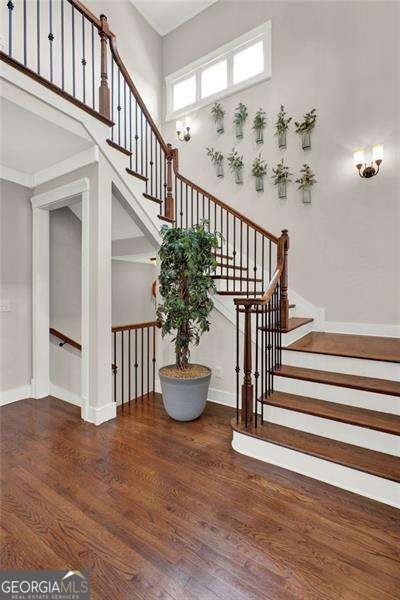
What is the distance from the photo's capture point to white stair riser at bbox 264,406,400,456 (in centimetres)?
209

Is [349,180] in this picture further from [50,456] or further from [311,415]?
[50,456]

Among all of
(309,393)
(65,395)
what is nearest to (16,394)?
(65,395)

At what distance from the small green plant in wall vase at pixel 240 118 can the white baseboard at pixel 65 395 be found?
14.5 ft

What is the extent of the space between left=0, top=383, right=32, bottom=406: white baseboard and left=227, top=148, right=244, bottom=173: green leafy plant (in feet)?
13.9

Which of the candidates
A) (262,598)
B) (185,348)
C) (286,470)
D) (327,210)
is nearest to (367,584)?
(262,598)

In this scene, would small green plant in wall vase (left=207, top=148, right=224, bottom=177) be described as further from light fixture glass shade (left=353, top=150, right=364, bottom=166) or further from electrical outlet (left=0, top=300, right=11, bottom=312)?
electrical outlet (left=0, top=300, right=11, bottom=312)

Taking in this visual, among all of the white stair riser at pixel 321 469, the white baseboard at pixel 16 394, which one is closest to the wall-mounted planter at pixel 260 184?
the white stair riser at pixel 321 469

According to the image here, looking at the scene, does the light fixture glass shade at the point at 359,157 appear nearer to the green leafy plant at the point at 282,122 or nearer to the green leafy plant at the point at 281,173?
the green leafy plant at the point at 281,173

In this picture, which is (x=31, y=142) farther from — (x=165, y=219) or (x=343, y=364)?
(x=343, y=364)

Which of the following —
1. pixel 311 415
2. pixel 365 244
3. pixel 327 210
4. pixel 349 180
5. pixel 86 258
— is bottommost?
pixel 311 415

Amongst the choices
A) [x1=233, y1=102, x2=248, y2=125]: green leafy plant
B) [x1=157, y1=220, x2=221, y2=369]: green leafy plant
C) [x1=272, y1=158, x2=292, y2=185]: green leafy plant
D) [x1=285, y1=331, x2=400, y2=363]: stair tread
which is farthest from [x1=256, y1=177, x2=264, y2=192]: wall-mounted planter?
[x1=285, y1=331, x2=400, y2=363]: stair tread

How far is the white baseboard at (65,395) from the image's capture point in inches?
138

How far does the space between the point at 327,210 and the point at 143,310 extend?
3719 mm

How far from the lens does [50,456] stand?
2393 millimetres
